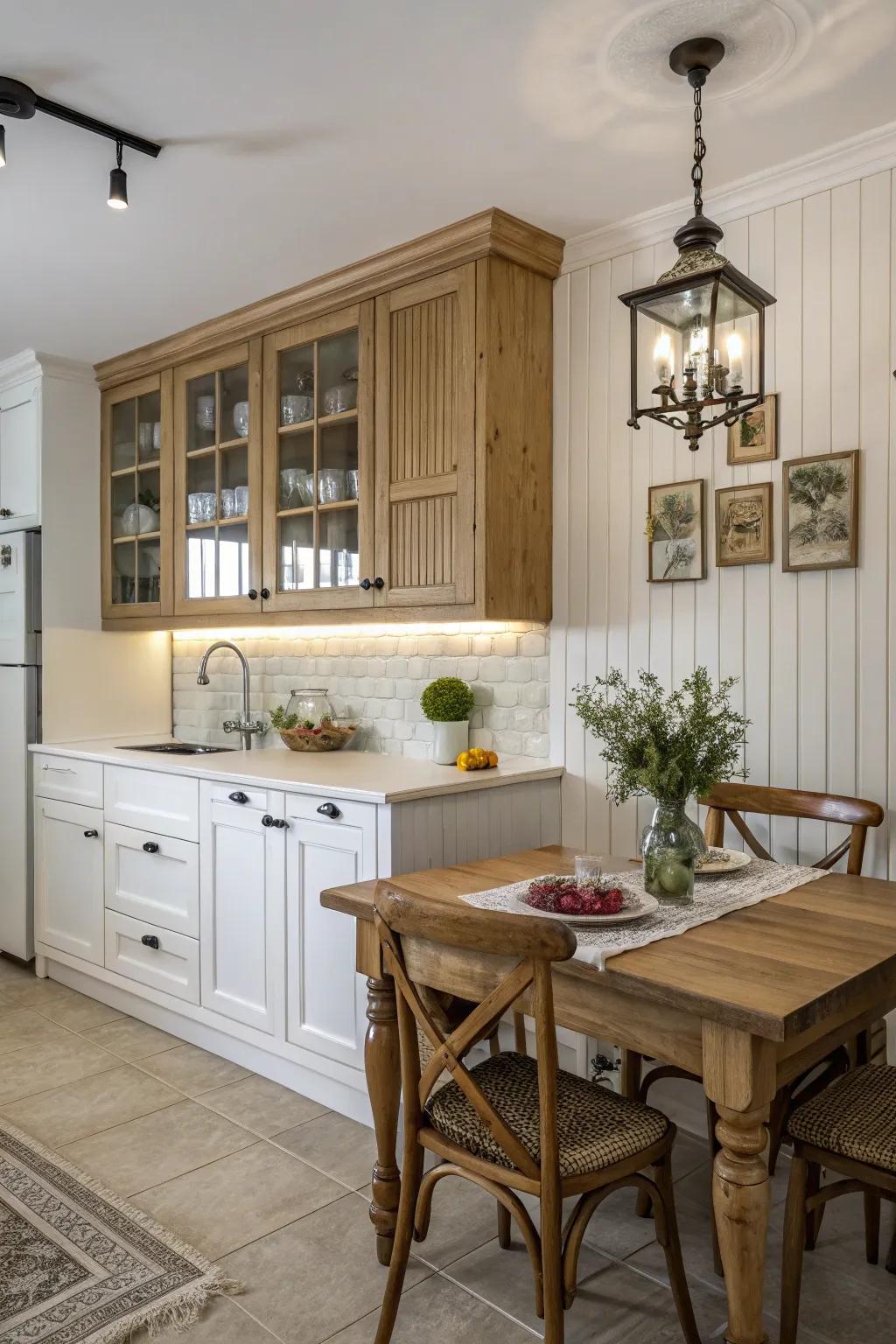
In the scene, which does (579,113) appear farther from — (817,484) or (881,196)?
(817,484)

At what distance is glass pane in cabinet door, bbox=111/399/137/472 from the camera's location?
408cm

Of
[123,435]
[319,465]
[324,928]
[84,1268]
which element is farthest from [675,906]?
[123,435]

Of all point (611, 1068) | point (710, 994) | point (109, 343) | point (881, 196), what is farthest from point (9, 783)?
point (881, 196)

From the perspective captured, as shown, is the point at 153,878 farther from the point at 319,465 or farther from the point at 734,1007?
the point at 734,1007

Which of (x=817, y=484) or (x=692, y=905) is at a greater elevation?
(x=817, y=484)

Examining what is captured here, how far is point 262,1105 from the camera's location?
284 centimetres

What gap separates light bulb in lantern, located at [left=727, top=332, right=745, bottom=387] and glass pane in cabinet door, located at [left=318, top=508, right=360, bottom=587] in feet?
5.32

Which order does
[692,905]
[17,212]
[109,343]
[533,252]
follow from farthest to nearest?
[109,343], [533,252], [17,212], [692,905]

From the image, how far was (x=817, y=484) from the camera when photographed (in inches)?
98.2

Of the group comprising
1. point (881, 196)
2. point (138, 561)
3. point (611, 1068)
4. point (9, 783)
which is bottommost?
point (611, 1068)

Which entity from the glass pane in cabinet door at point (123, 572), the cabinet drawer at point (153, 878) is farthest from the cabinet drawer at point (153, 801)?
the glass pane in cabinet door at point (123, 572)

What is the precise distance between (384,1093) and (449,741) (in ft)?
4.26

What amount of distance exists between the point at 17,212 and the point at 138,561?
158 centimetres

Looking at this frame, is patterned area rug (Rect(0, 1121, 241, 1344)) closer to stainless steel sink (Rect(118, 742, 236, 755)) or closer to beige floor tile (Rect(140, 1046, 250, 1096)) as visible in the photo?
beige floor tile (Rect(140, 1046, 250, 1096))
